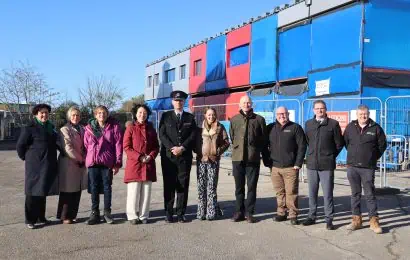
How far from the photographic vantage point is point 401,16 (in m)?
17.8

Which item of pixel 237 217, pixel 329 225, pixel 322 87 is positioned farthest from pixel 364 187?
pixel 322 87

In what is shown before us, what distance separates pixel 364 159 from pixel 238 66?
20.9 m

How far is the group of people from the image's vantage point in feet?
22.9

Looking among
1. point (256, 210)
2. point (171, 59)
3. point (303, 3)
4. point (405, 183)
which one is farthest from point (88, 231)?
point (171, 59)

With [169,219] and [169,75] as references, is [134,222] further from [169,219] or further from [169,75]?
[169,75]

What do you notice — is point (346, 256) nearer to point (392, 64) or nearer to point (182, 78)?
point (392, 64)

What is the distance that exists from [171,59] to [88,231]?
111ft

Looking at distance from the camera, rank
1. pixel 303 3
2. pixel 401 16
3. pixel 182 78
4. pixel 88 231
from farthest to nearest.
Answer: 1. pixel 182 78
2. pixel 303 3
3. pixel 401 16
4. pixel 88 231

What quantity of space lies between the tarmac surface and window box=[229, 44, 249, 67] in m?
19.0

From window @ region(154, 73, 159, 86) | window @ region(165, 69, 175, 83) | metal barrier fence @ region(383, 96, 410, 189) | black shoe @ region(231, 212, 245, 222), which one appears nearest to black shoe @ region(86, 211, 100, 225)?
black shoe @ region(231, 212, 245, 222)

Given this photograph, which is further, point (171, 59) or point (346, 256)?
point (171, 59)

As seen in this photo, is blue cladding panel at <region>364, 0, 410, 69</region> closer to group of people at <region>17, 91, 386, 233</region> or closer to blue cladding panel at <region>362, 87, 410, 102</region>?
blue cladding panel at <region>362, 87, 410, 102</region>

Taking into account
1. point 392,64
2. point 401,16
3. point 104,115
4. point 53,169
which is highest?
point 401,16

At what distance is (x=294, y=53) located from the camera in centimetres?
2173
